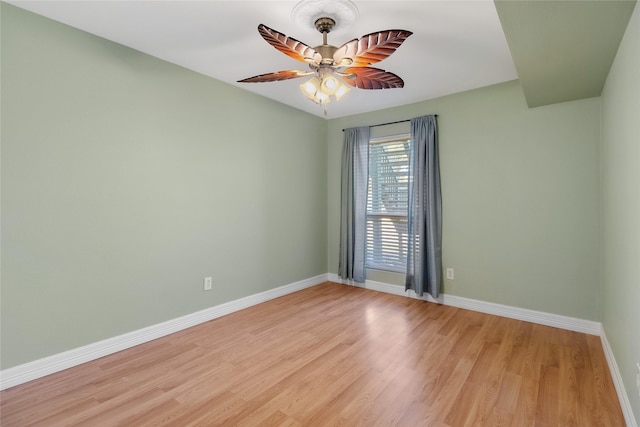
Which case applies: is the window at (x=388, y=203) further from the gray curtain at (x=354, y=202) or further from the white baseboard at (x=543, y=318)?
the white baseboard at (x=543, y=318)

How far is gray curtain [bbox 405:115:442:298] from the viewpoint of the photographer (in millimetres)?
3643

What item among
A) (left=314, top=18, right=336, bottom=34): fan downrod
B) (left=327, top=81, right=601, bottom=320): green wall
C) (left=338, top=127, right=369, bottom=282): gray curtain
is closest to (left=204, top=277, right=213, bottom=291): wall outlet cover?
(left=338, top=127, right=369, bottom=282): gray curtain

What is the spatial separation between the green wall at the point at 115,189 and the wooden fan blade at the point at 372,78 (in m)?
1.63

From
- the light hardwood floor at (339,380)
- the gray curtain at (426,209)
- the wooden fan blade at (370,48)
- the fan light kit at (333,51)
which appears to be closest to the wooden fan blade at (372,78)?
the fan light kit at (333,51)

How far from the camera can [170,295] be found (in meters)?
2.86

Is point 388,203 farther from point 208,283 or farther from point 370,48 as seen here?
point 370,48

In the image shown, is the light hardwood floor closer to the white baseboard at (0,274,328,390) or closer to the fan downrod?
the white baseboard at (0,274,328,390)

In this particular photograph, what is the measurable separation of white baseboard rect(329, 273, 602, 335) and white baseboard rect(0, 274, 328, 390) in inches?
71.4

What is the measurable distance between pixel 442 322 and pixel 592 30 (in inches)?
99.7

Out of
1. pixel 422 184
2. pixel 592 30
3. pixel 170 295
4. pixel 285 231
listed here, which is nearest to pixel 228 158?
pixel 285 231

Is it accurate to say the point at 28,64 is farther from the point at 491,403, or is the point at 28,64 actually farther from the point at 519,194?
the point at 519,194

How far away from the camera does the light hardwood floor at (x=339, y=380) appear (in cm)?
175

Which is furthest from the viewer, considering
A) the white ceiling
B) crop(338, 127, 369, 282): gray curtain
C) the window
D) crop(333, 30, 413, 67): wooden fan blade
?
crop(338, 127, 369, 282): gray curtain

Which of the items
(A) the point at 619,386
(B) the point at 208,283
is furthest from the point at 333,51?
(A) the point at 619,386
